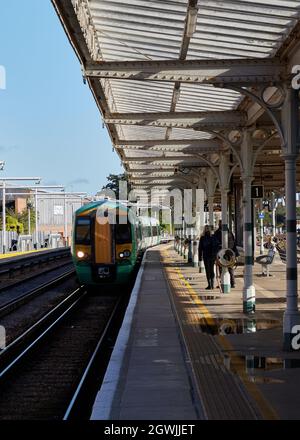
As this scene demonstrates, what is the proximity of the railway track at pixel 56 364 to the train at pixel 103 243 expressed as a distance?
235cm

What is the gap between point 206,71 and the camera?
427 inches

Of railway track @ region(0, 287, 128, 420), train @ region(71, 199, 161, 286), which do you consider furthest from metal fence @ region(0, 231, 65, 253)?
railway track @ region(0, 287, 128, 420)

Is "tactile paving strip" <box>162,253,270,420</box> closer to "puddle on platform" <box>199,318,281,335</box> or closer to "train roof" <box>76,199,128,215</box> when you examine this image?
"puddle on platform" <box>199,318,281,335</box>

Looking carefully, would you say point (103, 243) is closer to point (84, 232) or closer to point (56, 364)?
point (84, 232)

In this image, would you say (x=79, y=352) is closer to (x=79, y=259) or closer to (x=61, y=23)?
(x=61, y=23)

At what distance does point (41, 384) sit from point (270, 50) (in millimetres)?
5663

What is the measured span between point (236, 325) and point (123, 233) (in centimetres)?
897

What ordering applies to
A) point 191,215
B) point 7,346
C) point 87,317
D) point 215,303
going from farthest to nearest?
point 191,215 < point 87,317 < point 215,303 < point 7,346

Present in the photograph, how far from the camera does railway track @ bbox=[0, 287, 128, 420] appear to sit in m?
9.06

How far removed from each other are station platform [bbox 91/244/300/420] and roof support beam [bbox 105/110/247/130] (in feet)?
12.4

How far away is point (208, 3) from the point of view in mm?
8961

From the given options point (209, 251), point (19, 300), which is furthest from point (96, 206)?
point (209, 251)

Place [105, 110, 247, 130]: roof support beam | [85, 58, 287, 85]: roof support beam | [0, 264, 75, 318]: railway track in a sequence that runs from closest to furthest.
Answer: [85, 58, 287, 85]: roof support beam → [105, 110, 247, 130]: roof support beam → [0, 264, 75, 318]: railway track

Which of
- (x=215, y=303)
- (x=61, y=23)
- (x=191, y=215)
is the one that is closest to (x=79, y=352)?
(x=215, y=303)
